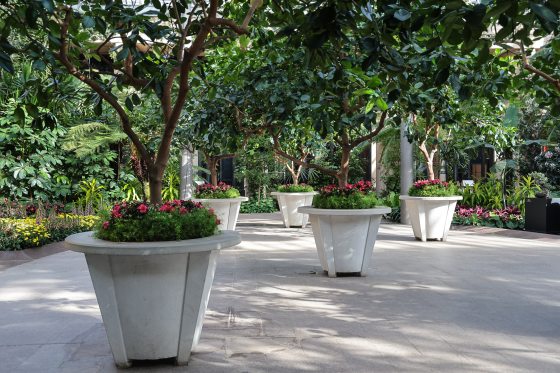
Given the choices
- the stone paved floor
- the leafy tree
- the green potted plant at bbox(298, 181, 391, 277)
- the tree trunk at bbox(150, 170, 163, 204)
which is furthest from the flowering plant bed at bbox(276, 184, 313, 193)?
the tree trunk at bbox(150, 170, 163, 204)

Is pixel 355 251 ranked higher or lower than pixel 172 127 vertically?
lower

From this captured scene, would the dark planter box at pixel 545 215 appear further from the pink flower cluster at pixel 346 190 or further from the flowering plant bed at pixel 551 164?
the pink flower cluster at pixel 346 190

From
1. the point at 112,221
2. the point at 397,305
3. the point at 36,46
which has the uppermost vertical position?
the point at 36,46

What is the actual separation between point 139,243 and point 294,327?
5.72ft

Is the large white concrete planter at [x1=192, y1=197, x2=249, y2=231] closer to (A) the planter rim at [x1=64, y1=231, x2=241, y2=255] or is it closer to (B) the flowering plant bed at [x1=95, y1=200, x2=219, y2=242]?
(B) the flowering plant bed at [x1=95, y1=200, x2=219, y2=242]

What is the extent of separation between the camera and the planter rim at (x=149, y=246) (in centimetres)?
347

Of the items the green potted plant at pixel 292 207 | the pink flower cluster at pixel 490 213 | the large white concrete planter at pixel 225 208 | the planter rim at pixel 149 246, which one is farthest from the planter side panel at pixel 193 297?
the pink flower cluster at pixel 490 213

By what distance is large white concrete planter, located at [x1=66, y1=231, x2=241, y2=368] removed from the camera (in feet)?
11.9

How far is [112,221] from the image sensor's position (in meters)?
3.83

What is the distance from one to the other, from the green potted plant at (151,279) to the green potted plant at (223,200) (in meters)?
7.58

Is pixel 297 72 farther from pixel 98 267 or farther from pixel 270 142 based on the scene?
pixel 270 142

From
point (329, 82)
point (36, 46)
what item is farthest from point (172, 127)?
point (329, 82)

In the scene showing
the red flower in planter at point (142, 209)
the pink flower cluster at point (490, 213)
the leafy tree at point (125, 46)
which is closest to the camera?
the leafy tree at point (125, 46)

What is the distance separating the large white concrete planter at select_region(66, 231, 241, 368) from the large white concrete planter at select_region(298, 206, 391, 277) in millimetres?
3413
